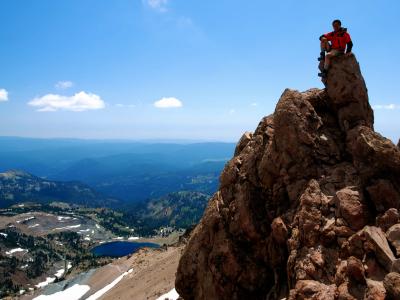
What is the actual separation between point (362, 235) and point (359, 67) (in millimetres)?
12443

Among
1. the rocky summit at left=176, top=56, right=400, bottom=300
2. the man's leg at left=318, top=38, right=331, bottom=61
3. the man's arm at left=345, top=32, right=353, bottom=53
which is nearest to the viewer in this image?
the rocky summit at left=176, top=56, right=400, bottom=300

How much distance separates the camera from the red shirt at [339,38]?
25047 mm

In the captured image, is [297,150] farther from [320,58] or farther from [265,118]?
[320,58]

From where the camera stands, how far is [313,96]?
25.9 m

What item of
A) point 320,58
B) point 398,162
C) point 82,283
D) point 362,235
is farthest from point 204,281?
point 82,283

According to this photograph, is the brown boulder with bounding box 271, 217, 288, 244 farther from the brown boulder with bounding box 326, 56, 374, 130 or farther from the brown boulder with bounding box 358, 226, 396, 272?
the brown boulder with bounding box 326, 56, 374, 130

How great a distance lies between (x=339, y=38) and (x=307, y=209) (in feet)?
38.3

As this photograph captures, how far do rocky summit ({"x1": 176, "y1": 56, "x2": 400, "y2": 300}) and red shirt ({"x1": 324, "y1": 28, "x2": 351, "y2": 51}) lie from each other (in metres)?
0.83

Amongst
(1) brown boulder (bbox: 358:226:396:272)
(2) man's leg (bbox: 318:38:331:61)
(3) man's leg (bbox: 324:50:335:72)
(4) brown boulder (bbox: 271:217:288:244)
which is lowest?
(4) brown boulder (bbox: 271:217:288:244)

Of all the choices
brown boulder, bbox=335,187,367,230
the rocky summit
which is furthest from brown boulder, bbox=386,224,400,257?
brown boulder, bbox=335,187,367,230

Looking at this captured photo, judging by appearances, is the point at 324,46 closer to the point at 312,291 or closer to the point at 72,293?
the point at 312,291

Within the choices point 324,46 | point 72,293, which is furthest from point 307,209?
point 72,293

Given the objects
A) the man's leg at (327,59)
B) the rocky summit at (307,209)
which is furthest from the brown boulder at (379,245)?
the man's leg at (327,59)

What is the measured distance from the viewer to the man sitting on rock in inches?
988
